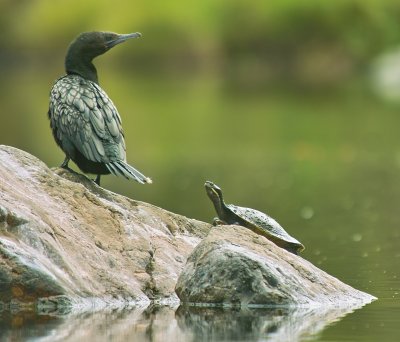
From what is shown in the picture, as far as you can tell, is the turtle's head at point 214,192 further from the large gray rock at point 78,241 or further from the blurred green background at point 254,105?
the blurred green background at point 254,105

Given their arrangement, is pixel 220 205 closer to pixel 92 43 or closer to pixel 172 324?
pixel 92 43

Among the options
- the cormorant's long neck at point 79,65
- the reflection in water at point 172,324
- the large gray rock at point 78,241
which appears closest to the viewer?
the reflection in water at point 172,324

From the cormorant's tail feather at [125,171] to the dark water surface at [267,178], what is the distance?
1013mm

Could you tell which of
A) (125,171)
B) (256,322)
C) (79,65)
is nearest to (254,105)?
(79,65)

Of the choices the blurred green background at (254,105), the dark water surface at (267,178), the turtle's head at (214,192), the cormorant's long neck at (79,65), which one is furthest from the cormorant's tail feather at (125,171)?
the blurred green background at (254,105)

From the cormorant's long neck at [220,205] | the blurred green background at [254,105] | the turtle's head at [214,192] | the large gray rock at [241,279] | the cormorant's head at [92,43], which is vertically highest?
the blurred green background at [254,105]

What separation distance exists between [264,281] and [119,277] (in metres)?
0.87

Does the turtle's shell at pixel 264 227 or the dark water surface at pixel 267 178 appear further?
the turtle's shell at pixel 264 227

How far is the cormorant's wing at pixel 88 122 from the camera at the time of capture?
333 inches

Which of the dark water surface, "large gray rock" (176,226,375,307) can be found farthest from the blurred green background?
"large gray rock" (176,226,375,307)

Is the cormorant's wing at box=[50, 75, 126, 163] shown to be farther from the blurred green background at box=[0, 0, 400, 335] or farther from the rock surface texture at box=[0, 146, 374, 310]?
the blurred green background at box=[0, 0, 400, 335]

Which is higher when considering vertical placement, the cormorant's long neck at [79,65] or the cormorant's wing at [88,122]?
the cormorant's long neck at [79,65]

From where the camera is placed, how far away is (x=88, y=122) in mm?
8508

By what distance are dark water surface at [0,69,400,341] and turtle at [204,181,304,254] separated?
577mm
